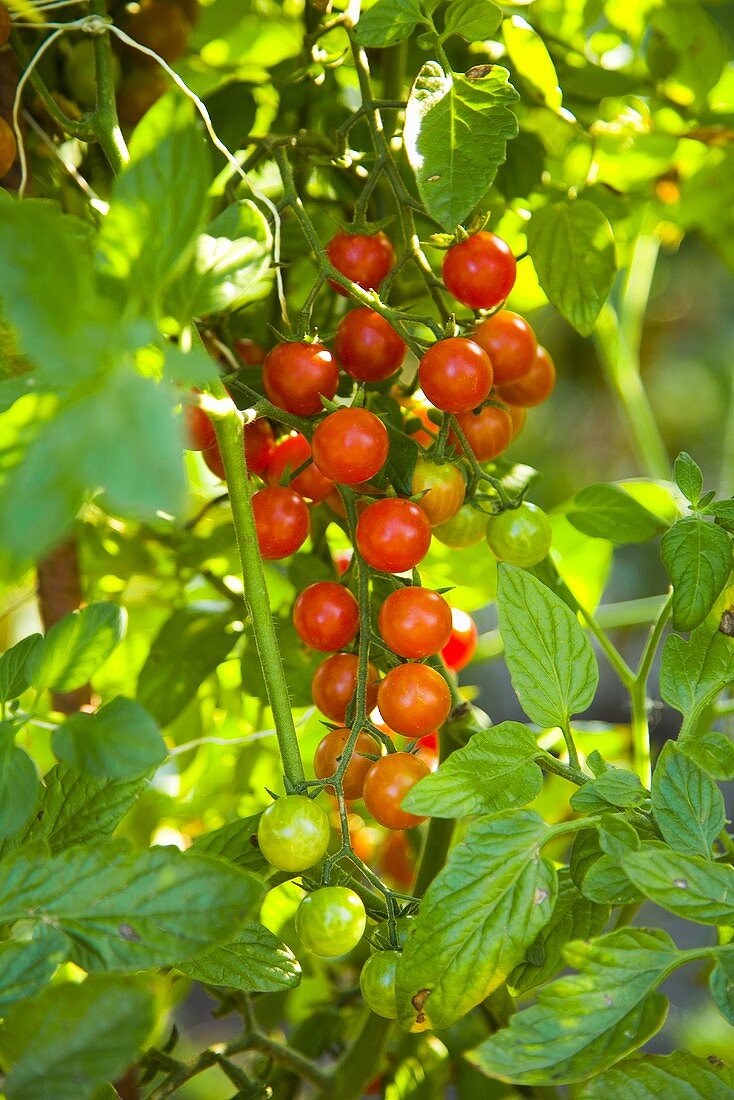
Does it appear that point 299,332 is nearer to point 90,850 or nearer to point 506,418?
point 506,418

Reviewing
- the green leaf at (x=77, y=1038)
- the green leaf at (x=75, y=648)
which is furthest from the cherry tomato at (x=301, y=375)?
the green leaf at (x=77, y=1038)

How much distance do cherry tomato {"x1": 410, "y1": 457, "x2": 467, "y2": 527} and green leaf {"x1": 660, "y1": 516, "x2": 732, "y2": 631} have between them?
8 centimetres

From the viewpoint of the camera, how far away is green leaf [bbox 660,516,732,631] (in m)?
0.35

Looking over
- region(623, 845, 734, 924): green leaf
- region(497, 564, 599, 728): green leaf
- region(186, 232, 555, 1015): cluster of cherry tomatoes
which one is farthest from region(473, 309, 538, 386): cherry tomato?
region(623, 845, 734, 924): green leaf

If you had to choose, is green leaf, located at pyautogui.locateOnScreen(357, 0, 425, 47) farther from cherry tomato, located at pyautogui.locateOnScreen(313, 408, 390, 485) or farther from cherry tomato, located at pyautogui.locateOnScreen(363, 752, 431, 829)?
cherry tomato, located at pyautogui.locateOnScreen(363, 752, 431, 829)

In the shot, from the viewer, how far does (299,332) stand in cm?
38

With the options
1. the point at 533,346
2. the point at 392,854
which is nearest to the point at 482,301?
the point at 533,346

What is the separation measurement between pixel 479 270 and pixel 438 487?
8 cm

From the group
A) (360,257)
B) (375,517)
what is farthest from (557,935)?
(360,257)

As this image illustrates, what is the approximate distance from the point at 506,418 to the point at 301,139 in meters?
0.14

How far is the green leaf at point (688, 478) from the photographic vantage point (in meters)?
0.37

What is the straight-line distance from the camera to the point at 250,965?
1.07ft

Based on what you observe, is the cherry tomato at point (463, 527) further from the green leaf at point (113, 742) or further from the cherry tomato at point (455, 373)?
the green leaf at point (113, 742)

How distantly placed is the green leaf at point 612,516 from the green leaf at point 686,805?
0.39 ft
